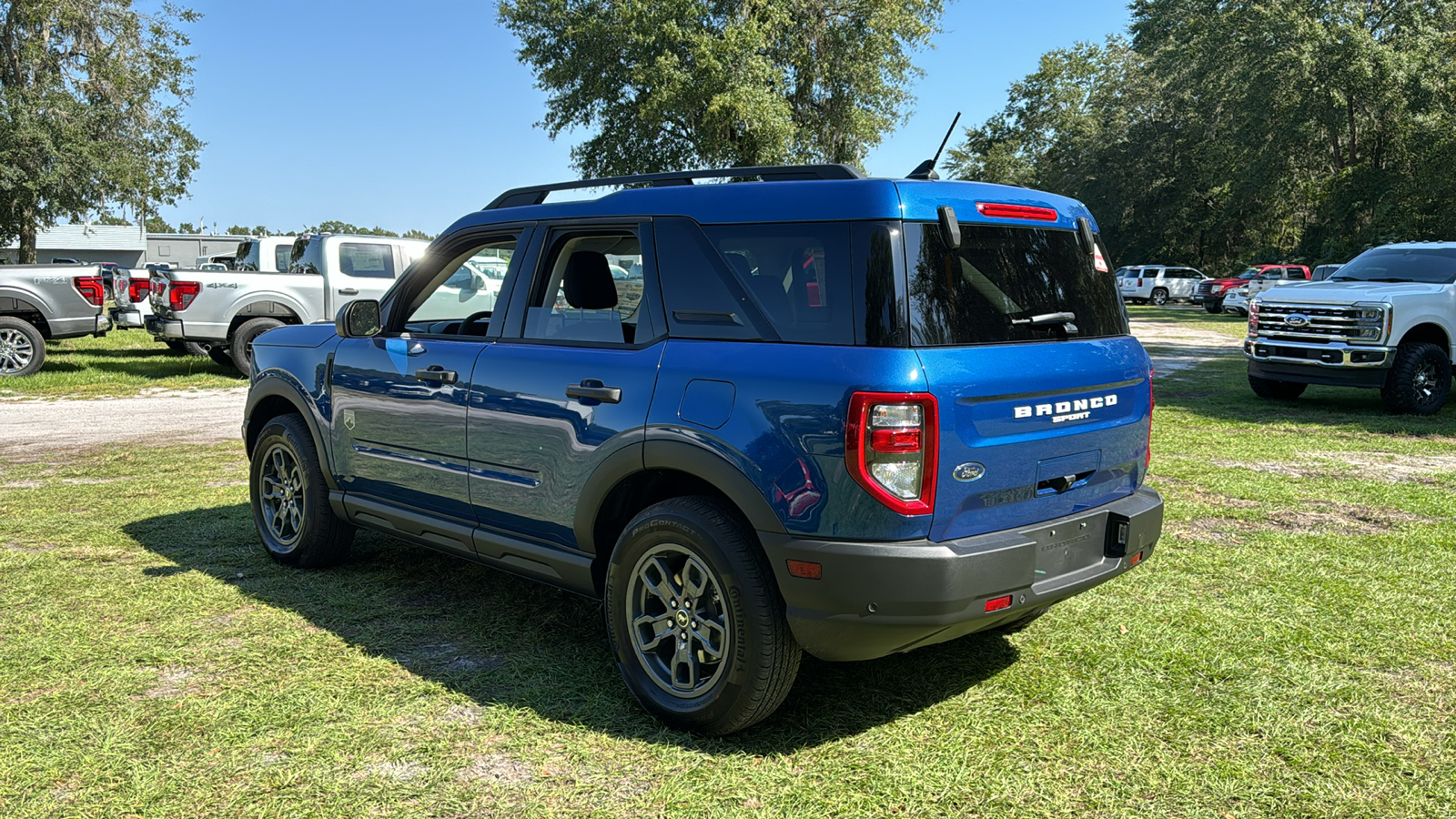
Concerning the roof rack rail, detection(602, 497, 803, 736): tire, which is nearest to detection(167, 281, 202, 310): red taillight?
the roof rack rail

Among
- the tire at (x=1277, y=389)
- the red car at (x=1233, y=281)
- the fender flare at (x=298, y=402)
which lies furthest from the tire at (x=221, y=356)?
the red car at (x=1233, y=281)

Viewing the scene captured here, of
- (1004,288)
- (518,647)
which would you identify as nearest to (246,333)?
(518,647)

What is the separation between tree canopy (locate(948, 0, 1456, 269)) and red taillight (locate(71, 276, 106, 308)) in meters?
38.3

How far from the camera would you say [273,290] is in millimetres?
14578

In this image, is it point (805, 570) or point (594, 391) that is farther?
point (594, 391)

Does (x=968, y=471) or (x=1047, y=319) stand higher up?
(x=1047, y=319)

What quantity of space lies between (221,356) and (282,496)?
12475mm

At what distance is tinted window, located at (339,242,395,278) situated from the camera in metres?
14.6

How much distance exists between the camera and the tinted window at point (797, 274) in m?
3.38

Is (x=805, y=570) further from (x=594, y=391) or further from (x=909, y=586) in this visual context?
(x=594, y=391)

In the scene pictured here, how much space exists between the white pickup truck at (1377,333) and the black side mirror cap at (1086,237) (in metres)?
9.10

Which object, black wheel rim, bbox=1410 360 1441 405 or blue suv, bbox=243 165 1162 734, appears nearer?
blue suv, bbox=243 165 1162 734

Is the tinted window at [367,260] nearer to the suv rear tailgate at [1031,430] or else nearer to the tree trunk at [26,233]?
the suv rear tailgate at [1031,430]

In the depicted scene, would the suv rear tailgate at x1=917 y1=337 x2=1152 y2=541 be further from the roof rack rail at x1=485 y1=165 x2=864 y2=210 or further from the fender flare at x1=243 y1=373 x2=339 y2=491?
the fender flare at x1=243 y1=373 x2=339 y2=491
